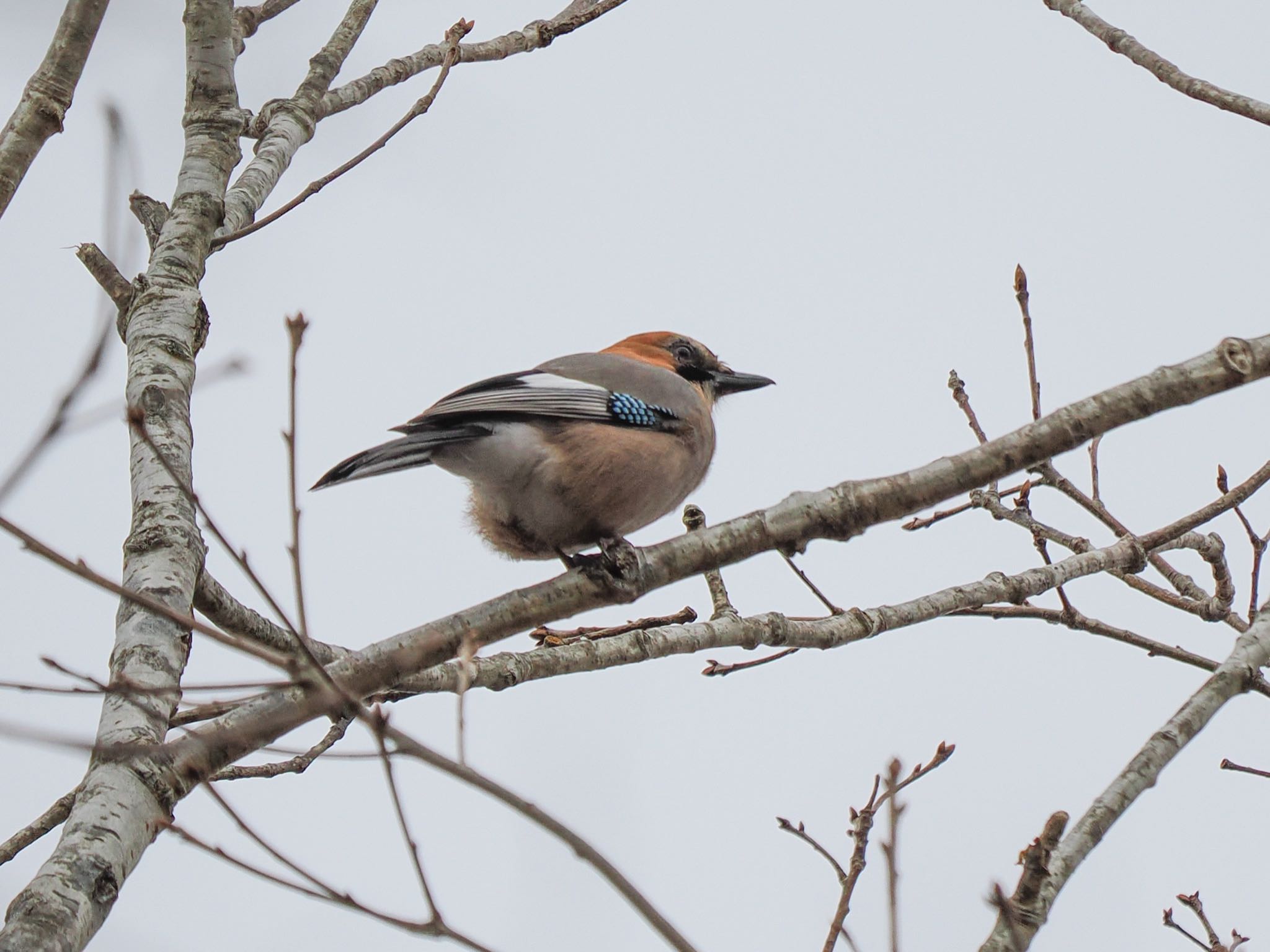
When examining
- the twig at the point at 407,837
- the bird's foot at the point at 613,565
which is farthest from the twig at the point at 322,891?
the bird's foot at the point at 613,565

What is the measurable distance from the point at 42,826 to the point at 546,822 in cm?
257

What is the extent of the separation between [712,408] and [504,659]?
7.56 feet

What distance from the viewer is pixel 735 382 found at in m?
6.06

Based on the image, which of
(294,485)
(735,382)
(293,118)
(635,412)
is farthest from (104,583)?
(735,382)

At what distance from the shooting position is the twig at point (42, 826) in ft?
12.0

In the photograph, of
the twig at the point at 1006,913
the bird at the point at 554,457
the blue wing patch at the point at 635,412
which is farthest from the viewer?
the blue wing patch at the point at 635,412

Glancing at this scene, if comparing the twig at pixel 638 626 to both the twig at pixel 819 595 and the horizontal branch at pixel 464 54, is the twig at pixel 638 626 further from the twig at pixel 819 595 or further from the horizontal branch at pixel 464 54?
the horizontal branch at pixel 464 54

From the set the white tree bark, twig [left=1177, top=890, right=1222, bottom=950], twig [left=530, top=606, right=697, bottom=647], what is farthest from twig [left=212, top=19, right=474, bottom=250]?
twig [left=1177, top=890, right=1222, bottom=950]

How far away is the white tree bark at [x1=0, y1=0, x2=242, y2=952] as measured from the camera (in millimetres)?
2309

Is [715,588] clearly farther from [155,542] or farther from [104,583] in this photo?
[104,583]

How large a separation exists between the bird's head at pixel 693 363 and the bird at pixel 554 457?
42.4 inches

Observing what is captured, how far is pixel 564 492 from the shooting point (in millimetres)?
4465

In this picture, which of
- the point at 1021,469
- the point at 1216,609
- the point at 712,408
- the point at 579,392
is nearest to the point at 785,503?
the point at 1021,469

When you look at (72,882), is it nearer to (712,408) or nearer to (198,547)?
(198,547)
